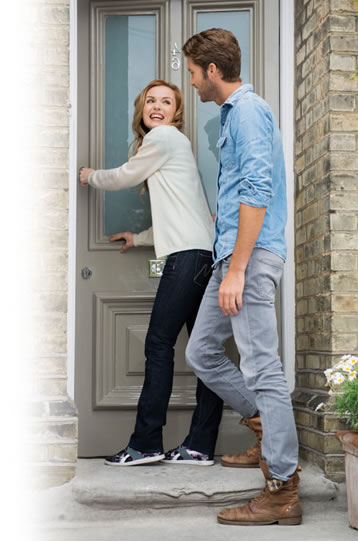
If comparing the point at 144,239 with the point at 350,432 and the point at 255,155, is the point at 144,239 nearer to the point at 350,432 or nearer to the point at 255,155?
the point at 255,155

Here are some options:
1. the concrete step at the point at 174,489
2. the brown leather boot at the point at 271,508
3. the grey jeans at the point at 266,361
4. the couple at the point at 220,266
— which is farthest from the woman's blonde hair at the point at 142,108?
the brown leather boot at the point at 271,508

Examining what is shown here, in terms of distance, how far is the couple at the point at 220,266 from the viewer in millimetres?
2910

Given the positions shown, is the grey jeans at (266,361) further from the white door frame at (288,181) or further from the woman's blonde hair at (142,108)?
the woman's blonde hair at (142,108)

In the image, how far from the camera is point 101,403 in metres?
3.92

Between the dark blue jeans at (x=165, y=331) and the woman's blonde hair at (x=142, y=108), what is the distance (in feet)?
2.55

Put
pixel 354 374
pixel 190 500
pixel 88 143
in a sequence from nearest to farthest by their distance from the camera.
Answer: pixel 354 374, pixel 190 500, pixel 88 143

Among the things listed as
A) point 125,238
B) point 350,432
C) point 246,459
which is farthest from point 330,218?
point 246,459

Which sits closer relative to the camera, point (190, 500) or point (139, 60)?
point (190, 500)

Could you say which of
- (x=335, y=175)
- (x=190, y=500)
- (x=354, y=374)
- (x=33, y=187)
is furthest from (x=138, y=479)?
(x=335, y=175)

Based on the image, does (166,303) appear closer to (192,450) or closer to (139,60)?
(192,450)

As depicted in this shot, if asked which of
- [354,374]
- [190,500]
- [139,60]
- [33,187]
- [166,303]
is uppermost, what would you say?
[139,60]

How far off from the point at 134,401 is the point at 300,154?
1.63 metres

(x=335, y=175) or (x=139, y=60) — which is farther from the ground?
(x=139, y=60)

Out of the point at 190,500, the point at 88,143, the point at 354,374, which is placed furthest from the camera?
the point at 88,143
